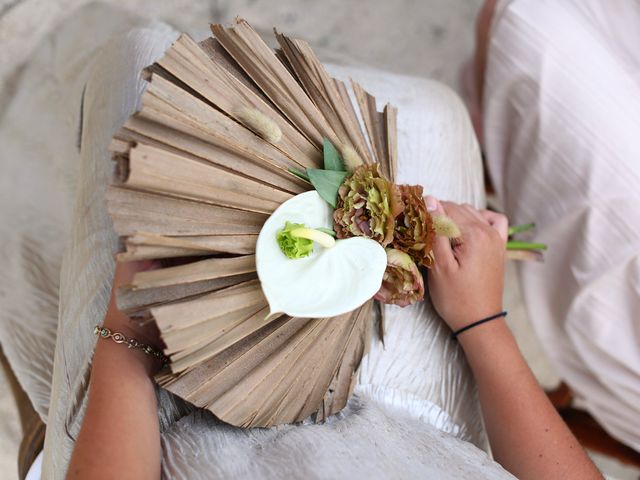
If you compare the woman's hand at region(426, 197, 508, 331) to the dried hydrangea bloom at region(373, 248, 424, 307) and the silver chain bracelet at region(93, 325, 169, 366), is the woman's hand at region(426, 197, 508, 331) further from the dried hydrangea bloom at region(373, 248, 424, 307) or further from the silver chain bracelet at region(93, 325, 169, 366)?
the silver chain bracelet at region(93, 325, 169, 366)

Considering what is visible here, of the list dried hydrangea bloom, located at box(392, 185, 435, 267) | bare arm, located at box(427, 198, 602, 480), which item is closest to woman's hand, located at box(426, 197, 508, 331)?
bare arm, located at box(427, 198, 602, 480)

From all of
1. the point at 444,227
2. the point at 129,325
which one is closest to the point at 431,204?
the point at 444,227

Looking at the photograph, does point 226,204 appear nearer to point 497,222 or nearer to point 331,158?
point 331,158

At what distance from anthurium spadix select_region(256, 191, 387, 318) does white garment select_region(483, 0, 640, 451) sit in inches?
19.7

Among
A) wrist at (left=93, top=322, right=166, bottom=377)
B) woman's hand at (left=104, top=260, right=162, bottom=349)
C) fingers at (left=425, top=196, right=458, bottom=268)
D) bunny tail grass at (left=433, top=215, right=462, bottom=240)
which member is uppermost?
bunny tail grass at (left=433, top=215, right=462, bottom=240)

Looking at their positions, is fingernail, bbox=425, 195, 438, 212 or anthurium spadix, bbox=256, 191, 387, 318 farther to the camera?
fingernail, bbox=425, 195, 438, 212

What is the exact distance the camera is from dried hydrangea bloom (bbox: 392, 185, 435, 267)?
526 mm

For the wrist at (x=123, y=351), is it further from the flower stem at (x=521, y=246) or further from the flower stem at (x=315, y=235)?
the flower stem at (x=521, y=246)

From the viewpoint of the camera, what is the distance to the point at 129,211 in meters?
0.43

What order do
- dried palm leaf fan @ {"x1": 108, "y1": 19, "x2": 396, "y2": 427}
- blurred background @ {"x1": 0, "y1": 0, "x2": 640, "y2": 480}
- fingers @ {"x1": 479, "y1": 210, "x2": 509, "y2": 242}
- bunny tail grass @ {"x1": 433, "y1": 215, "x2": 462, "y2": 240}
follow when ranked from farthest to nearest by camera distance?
1. blurred background @ {"x1": 0, "y1": 0, "x2": 640, "y2": 480}
2. fingers @ {"x1": 479, "y1": 210, "x2": 509, "y2": 242}
3. bunny tail grass @ {"x1": 433, "y1": 215, "x2": 462, "y2": 240}
4. dried palm leaf fan @ {"x1": 108, "y1": 19, "x2": 396, "y2": 427}

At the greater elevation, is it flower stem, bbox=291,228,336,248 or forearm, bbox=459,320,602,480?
flower stem, bbox=291,228,336,248

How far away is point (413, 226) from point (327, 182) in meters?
0.09

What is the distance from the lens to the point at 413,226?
1.73 feet

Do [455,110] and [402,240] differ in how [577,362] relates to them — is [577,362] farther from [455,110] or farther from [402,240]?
[402,240]
